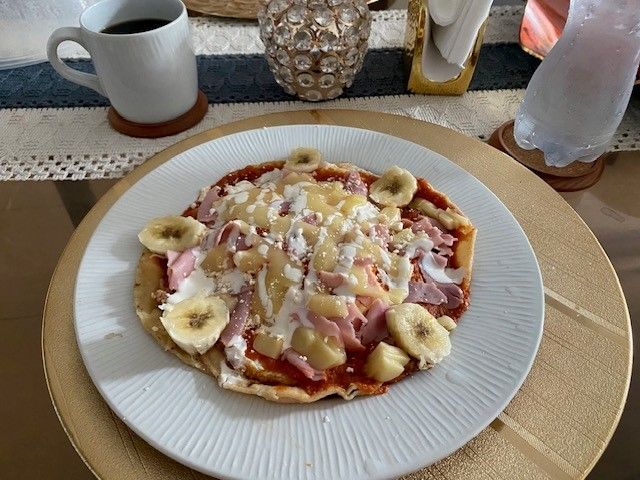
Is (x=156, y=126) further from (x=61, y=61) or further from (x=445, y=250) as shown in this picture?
(x=445, y=250)

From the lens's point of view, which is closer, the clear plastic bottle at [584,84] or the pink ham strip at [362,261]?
the pink ham strip at [362,261]

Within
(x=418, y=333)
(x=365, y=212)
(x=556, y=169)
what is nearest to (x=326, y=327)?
(x=418, y=333)

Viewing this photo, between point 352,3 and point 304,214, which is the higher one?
point 352,3

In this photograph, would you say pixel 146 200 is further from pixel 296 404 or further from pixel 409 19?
pixel 409 19

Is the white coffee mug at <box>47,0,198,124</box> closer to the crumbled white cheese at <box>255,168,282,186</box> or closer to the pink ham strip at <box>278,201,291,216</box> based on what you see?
the crumbled white cheese at <box>255,168,282,186</box>

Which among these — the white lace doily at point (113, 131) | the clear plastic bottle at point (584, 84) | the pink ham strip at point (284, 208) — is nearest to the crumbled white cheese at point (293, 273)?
the pink ham strip at point (284, 208)

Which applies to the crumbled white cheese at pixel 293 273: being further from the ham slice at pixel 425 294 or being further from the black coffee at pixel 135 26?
the black coffee at pixel 135 26

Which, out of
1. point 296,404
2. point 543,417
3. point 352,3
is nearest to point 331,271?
point 296,404
